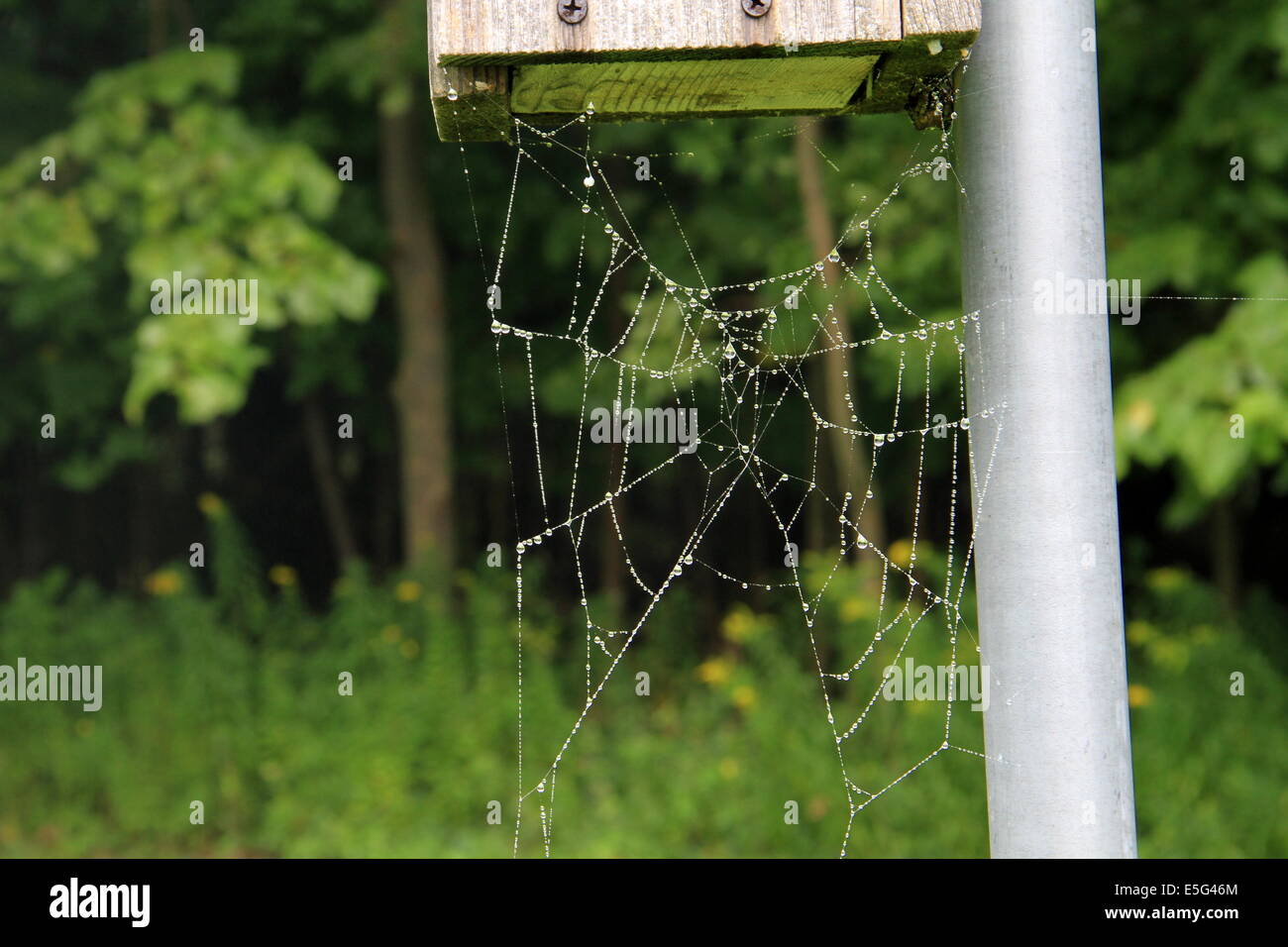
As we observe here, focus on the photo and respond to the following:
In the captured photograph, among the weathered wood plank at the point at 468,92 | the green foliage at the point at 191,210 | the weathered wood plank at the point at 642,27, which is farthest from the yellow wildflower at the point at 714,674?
the weathered wood plank at the point at 642,27

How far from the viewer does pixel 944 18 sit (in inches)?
64.4

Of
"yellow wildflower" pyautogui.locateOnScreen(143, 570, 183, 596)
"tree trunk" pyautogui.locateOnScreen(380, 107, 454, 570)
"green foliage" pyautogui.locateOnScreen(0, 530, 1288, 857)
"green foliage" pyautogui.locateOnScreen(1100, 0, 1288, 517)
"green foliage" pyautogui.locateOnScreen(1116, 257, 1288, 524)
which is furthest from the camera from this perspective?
"tree trunk" pyautogui.locateOnScreen(380, 107, 454, 570)

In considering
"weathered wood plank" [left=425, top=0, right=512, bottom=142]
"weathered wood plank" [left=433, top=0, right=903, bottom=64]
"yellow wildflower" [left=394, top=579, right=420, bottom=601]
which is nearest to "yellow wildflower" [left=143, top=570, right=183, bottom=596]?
"yellow wildflower" [left=394, top=579, right=420, bottom=601]

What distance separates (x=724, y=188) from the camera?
6.91 metres

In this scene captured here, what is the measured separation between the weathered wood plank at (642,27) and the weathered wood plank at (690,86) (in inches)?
2.5

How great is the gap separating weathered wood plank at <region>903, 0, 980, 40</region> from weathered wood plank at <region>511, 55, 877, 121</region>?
13cm

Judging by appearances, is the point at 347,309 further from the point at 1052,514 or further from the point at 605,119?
the point at 1052,514

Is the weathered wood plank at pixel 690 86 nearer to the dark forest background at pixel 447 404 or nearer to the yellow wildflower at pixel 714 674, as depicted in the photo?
the dark forest background at pixel 447 404

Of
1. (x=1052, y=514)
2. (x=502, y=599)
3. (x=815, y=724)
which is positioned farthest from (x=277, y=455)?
(x=1052, y=514)

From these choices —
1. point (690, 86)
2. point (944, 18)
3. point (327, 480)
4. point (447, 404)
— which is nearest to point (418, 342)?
point (447, 404)

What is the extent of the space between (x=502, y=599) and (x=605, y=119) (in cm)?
417

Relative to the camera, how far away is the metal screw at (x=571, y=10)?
A: 169 cm

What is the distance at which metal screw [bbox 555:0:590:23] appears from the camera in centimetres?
169

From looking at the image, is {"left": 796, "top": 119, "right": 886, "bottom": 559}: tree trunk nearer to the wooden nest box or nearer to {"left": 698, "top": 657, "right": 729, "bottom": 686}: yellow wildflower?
{"left": 698, "top": 657, "right": 729, "bottom": 686}: yellow wildflower
